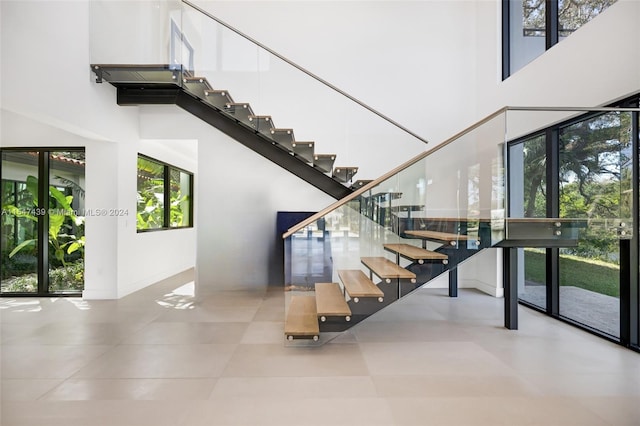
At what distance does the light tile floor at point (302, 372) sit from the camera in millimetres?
2367

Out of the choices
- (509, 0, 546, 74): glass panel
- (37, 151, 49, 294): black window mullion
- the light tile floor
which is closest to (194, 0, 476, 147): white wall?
(509, 0, 546, 74): glass panel

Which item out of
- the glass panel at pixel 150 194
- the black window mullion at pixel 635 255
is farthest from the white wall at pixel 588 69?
the glass panel at pixel 150 194

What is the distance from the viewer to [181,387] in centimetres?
271

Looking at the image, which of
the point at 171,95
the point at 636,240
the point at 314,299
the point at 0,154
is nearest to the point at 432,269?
the point at 314,299

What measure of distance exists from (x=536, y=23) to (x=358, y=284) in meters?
4.85

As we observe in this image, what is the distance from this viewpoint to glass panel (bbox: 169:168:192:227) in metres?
7.80

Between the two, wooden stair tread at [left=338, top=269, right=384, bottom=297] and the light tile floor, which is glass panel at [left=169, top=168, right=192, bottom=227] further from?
wooden stair tread at [left=338, top=269, right=384, bottom=297]

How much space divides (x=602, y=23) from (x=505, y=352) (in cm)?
370

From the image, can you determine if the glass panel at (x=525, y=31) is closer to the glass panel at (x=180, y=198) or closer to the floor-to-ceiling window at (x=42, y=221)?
the glass panel at (x=180, y=198)

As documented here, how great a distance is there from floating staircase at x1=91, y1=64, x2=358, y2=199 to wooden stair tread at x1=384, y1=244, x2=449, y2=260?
79.2 inches

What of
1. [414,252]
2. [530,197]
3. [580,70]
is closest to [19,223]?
[414,252]

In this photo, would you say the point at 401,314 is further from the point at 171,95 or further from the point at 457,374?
the point at 171,95

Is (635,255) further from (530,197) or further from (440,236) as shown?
(440,236)

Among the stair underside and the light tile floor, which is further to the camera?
the stair underside
